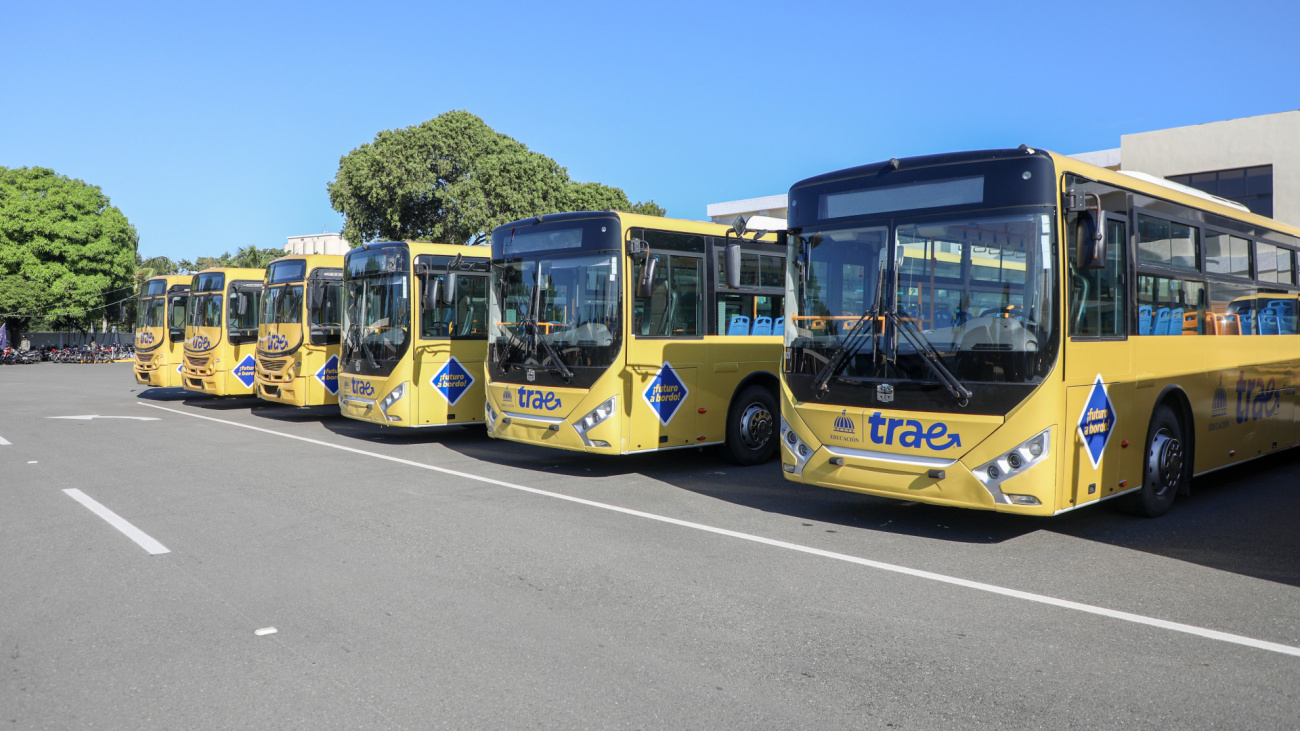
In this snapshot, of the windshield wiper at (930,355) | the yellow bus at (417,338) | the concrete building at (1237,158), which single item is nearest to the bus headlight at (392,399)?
the yellow bus at (417,338)

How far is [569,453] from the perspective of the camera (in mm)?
12812

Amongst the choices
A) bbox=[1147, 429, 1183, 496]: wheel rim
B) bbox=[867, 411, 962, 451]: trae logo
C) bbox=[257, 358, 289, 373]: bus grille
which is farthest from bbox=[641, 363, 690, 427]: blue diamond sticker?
bbox=[257, 358, 289, 373]: bus grille

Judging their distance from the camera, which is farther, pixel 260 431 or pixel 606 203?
pixel 606 203

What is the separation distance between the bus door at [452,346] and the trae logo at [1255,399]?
30.2ft

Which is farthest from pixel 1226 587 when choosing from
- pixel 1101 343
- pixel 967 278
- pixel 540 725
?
pixel 540 725

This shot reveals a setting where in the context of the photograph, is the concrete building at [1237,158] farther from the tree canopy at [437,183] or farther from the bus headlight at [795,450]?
the bus headlight at [795,450]

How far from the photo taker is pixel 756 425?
11.6 meters

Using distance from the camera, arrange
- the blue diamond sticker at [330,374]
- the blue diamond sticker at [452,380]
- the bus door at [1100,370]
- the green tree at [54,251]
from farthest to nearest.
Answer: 1. the green tree at [54,251]
2. the blue diamond sticker at [330,374]
3. the blue diamond sticker at [452,380]
4. the bus door at [1100,370]

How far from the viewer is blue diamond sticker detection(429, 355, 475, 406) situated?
13172mm

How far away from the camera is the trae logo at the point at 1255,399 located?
372 inches

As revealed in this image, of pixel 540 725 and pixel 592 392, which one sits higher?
pixel 592 392

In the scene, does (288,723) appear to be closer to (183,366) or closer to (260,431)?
(260,431)

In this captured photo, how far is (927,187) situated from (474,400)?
819 centimetres

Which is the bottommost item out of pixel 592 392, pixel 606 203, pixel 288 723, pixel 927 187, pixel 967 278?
pixel 288 723
